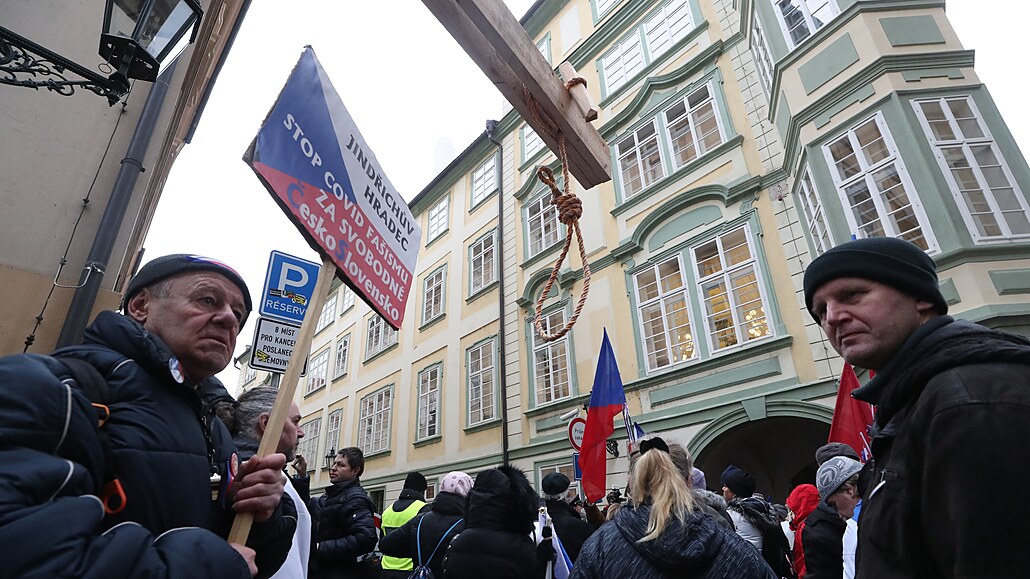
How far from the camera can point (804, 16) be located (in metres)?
9.02

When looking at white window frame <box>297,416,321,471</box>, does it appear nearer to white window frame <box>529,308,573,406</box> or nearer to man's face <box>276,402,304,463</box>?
white window frame <box>529,308,573,406</box>

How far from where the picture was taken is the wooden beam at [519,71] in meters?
2.96

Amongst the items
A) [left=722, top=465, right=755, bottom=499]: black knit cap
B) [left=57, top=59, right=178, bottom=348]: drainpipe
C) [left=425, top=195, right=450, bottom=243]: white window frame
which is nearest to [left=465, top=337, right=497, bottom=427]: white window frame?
[left=425, top=195, right=450, bottom=243]: white window frame

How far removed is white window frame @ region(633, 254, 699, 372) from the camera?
10047 mm

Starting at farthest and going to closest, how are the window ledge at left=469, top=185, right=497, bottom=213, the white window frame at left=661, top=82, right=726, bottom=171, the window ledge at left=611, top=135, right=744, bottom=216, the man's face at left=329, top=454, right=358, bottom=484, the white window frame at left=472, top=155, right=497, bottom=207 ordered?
the white window frame at left=472, top=155, right=497, bottom=207
the window ledge at left=469, top=185, right=497, bottom=213
the white window frame at left=661, top=82, right=726, bottom=171
the window ledge at left=611, top=135, right=744, bottom=216
the man's face at left=329, top=454, right=358, bottom=484

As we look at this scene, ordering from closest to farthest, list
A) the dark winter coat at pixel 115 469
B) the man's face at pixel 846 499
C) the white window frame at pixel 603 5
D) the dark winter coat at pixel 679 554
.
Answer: the dark winter coat at pixel 115 469
the dark winter coat at pixel 679 554
the man's face at pixel 846 499
the white window frame at pixel 603 5

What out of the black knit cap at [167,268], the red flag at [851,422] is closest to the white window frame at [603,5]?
the red flag at [851,422]

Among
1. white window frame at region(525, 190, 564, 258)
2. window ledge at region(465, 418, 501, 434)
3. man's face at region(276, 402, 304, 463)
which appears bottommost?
man's face at region(276, 402, 304, 463)

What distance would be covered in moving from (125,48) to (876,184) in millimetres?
8576

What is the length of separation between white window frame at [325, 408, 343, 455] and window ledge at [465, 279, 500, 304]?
960 centimetres

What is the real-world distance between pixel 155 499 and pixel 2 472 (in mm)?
361

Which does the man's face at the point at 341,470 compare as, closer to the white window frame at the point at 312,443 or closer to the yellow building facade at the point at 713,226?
the yellow building facade at the point at 713,226

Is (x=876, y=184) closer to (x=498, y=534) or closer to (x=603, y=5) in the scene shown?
Answer: (x=498, y=534)

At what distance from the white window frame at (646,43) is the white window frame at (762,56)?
190 cm
